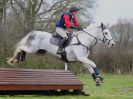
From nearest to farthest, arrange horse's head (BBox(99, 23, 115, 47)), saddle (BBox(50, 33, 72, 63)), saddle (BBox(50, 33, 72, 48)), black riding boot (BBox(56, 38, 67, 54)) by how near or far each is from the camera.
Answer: horse's head (BBox(99, 23, 115, 47)) → black riding boot (BBox(56, 38, 67, 54)) → saddle (BBox(50, 33, 72, 63)) → saddle (BBox(50, 33, 72, 48))

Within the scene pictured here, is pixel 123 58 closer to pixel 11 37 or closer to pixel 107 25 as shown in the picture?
pixel 11 37

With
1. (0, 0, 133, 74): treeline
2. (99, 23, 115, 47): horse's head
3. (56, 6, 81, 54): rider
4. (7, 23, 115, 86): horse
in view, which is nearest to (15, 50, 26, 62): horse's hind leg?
(7, 23, 115, 86): horse

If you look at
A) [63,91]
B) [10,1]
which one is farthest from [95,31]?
[10,1]

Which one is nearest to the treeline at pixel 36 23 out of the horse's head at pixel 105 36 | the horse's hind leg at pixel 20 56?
the horse's hind leg at pixel 20 56

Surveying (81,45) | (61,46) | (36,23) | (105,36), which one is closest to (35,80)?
(61,46)

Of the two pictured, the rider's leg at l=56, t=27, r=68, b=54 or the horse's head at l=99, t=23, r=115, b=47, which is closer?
the horse's head at l=99, t=23, r=115, b=47

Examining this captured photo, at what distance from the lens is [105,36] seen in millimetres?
11250

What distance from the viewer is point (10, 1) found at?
31016 mm

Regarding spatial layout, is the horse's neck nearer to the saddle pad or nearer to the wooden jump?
the saddle pad

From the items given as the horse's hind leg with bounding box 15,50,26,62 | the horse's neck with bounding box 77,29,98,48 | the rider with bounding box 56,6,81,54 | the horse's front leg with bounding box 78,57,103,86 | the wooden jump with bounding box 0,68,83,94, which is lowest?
the wooden jump with bounding box 0,68,83,94

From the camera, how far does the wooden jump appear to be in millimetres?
11816

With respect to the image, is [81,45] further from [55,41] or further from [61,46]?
[55,41]

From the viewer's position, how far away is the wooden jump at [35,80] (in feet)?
38.8

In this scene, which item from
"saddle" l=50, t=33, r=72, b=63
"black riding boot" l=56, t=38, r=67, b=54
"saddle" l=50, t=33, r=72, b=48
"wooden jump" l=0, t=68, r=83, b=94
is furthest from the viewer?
"wooden jump" l=0, t=68, r=83, b=94
